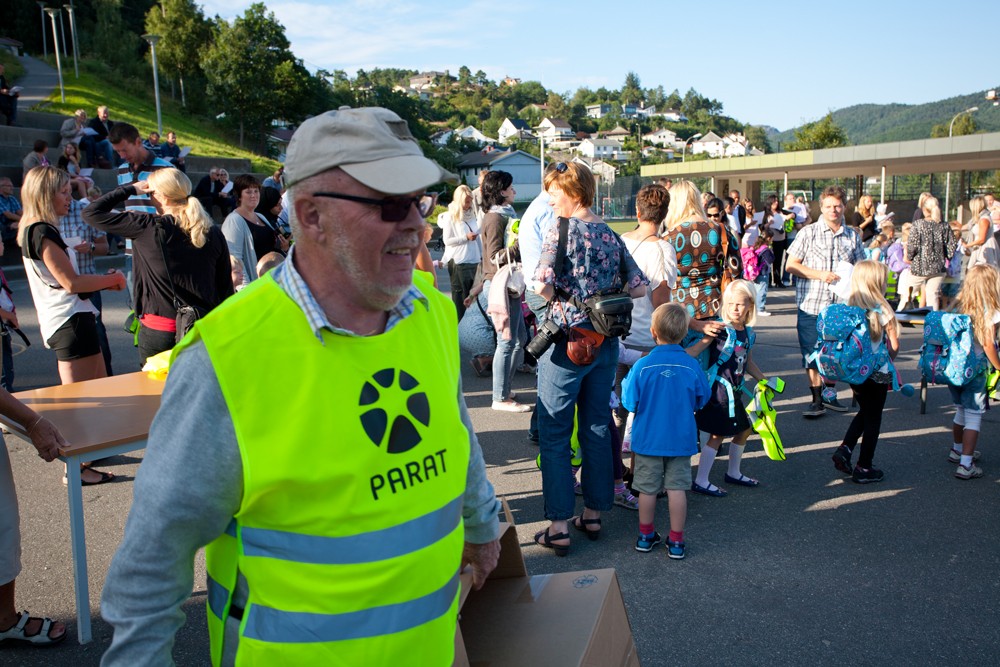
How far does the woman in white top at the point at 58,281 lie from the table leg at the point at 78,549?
1826 mm

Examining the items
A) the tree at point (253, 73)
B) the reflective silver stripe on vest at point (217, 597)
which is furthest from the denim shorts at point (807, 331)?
the tree at point (253, 73)

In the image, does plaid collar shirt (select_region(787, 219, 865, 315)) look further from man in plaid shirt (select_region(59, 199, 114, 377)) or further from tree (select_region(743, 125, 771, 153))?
tree (select_region(743, 125, 771, 153))

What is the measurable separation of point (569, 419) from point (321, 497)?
285 centimetres

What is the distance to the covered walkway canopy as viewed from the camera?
25.5 metres

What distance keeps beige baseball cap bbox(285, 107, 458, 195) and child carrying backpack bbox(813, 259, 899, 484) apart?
4.45m

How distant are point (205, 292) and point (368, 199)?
357cm

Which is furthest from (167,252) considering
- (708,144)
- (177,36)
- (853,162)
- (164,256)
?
(708,144)

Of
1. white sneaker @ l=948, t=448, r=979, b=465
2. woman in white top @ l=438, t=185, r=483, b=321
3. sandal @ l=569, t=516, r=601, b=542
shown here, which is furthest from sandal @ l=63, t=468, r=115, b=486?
white sneaker @ l=948, t=448, r=979, b=465

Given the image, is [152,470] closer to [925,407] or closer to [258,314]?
[258,314]

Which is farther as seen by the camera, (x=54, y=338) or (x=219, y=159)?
(x=219, y=159)

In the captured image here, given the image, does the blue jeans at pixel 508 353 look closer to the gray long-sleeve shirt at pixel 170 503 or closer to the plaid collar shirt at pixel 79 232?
the plaid collar shirt at pixel 79 232

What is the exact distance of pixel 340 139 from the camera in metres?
1.59

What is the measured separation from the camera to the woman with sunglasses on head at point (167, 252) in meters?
4.67

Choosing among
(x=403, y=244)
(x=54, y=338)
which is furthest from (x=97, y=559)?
(x=403, y=244)
